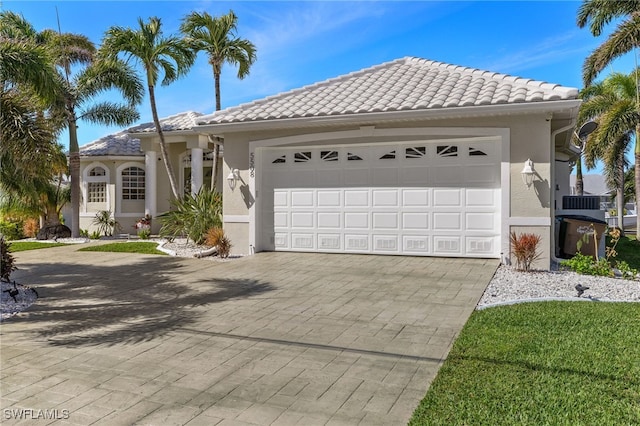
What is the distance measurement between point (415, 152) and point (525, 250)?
335cm

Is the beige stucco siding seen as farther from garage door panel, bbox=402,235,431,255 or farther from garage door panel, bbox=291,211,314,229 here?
garage door panel, bbox=291,211,314,229

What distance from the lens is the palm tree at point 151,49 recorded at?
50.7ft

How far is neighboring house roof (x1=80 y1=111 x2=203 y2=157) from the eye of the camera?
18.8 m

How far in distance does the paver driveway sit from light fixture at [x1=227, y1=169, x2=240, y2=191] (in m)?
3.16

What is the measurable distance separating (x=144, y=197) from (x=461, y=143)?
45.7 feet

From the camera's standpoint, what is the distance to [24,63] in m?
8.58

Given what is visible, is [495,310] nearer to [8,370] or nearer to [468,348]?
[468,348]

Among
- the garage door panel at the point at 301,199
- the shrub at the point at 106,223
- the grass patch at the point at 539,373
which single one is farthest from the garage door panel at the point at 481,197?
the shrub at the point at 106,223

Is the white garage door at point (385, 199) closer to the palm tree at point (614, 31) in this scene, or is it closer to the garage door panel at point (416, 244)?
the garage door panel at point (416, 244)

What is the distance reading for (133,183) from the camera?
63.8ft

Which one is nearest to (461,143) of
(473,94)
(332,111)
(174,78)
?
(473,94)

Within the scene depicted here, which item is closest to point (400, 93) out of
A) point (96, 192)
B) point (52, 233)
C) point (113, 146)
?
point (113, 146)

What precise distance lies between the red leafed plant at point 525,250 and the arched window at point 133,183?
1530 cm

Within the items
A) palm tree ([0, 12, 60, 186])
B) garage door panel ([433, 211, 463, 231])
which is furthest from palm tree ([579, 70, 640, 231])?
palm tree ([0, 12, 60, 186])
